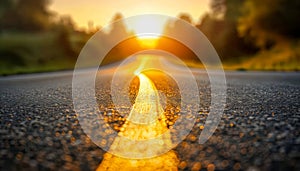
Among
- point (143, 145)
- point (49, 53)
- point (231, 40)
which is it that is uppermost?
point (231, 40)

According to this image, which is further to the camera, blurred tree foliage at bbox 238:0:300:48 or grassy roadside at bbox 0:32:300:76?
blurred tree foliage at bbox 238:0:300:48

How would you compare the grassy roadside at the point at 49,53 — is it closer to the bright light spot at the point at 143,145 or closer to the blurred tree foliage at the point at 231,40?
the blurred tree foliage at the point at 231,40

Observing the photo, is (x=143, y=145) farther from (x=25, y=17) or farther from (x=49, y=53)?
(x=25, y=17)

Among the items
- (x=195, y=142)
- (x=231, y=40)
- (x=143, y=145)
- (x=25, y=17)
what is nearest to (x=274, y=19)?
(x=231, y=40)

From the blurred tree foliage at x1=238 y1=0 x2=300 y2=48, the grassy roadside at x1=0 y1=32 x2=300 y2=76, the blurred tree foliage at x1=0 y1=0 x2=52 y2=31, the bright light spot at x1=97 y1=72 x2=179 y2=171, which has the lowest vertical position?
the bright light spot at x1=97 y1=72 x2=179 y2=171

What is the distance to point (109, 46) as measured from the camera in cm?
6303

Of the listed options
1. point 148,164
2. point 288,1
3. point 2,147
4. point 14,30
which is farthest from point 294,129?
point 14,30

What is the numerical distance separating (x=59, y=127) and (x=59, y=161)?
1348mm

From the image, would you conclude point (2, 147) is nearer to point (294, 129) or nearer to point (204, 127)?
point (204, 127)

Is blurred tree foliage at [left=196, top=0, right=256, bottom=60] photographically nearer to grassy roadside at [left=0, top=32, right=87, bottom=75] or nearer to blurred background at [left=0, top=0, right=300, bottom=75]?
blurred background at [left=0, top=0, right=300, bottom=75]

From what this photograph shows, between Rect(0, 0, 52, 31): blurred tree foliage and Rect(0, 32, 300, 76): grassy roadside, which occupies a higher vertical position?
Rect(0, 0, 52, 31): blurred tree foliage

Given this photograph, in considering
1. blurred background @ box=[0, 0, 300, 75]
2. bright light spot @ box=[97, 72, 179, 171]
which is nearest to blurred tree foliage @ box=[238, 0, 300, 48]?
blurred background @ box=[0, 0, 300, 75]

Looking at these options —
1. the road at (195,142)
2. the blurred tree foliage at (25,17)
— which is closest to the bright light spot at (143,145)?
the road at (195,142)

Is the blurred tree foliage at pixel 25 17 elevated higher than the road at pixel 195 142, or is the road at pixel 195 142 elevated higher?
the blurred tree foliage at pixel 25 17
